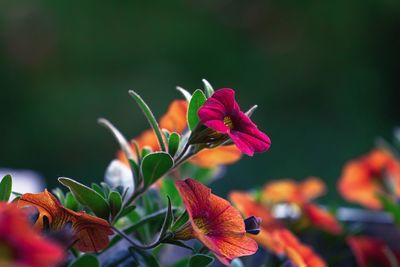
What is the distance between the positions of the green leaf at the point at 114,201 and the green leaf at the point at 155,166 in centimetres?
3

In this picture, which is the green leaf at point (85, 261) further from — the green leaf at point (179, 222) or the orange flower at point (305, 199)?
the orange flower at point (305, 199)

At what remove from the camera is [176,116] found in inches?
20.5

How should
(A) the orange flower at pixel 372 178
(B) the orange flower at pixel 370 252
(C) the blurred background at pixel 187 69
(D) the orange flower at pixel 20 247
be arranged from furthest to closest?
(C) the blurred background at pixel 187 69 → (A) the orange flower at pixel 372 178 → (B) the orange flower at pixel 370 252 → (D) the orange flower at pixel 20 247

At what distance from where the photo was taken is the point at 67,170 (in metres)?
2.95

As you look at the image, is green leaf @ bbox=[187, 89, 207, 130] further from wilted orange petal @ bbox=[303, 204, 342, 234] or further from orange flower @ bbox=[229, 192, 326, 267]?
wilted orange petal @ bbox=[303, 204, 342, 234]

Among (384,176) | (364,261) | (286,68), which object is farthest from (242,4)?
(364,261)

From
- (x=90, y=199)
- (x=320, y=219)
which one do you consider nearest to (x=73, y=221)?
(x=90, y=199)

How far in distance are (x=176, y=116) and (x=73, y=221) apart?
0.53 ft

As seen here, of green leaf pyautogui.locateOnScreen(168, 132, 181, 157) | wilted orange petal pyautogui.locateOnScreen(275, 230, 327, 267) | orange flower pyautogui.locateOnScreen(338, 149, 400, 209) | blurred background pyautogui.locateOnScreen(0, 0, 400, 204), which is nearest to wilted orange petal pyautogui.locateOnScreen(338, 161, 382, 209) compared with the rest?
orange flower pyautogui.locateOnScreen(338, 149, 400, 209)

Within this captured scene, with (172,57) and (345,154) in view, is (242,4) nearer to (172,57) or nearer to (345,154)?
(172,57)

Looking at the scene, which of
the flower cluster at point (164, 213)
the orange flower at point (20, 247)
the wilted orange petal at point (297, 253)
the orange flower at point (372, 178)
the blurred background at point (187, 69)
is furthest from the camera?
the blurred background at point (187, 69)

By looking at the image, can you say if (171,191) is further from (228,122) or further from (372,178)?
(372,178)

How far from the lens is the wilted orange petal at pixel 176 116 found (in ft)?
1.70

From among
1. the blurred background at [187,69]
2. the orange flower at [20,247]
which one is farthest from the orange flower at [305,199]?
the blurred background at [187,69]
